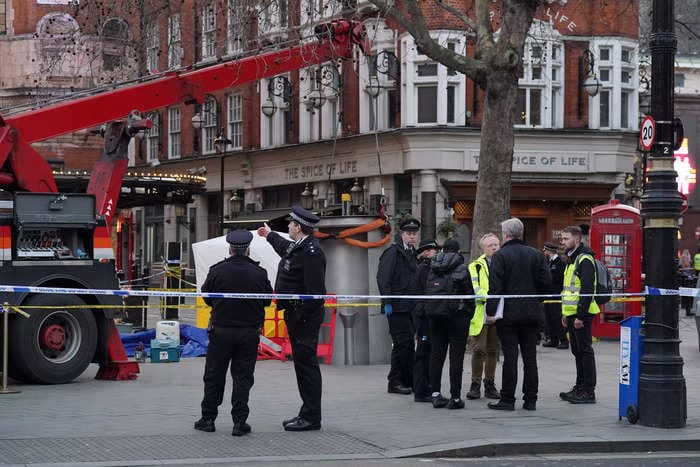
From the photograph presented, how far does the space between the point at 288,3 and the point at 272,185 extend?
63.7 ft

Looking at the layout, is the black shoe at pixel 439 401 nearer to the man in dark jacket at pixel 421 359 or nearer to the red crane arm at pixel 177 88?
the man in dark jacket at pixel 421 359

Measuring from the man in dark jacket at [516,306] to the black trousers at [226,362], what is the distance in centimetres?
280

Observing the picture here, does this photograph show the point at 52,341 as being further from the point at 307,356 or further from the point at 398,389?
the point at 307,356

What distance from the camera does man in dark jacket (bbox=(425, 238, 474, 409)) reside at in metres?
12.4

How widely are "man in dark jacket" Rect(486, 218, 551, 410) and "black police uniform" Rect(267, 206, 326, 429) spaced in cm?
210

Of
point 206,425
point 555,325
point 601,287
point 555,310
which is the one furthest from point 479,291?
point 555,325

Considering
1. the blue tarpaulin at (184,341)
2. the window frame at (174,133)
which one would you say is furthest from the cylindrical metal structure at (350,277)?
the window frame at (174,133)

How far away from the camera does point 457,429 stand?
11.1 metres

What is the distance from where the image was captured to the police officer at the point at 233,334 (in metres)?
10.7

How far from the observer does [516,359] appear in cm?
1224

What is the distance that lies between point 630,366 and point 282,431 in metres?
3.35

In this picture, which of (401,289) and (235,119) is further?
(235,119)

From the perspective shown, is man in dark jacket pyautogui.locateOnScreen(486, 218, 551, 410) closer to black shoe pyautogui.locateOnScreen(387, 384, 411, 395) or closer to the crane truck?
black shoe pyautogui.locateOnScreen(387, 384, 411, 395)

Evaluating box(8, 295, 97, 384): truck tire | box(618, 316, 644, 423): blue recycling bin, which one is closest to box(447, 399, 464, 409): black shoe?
box(618, 316, 644, 423): blue recycling bin
